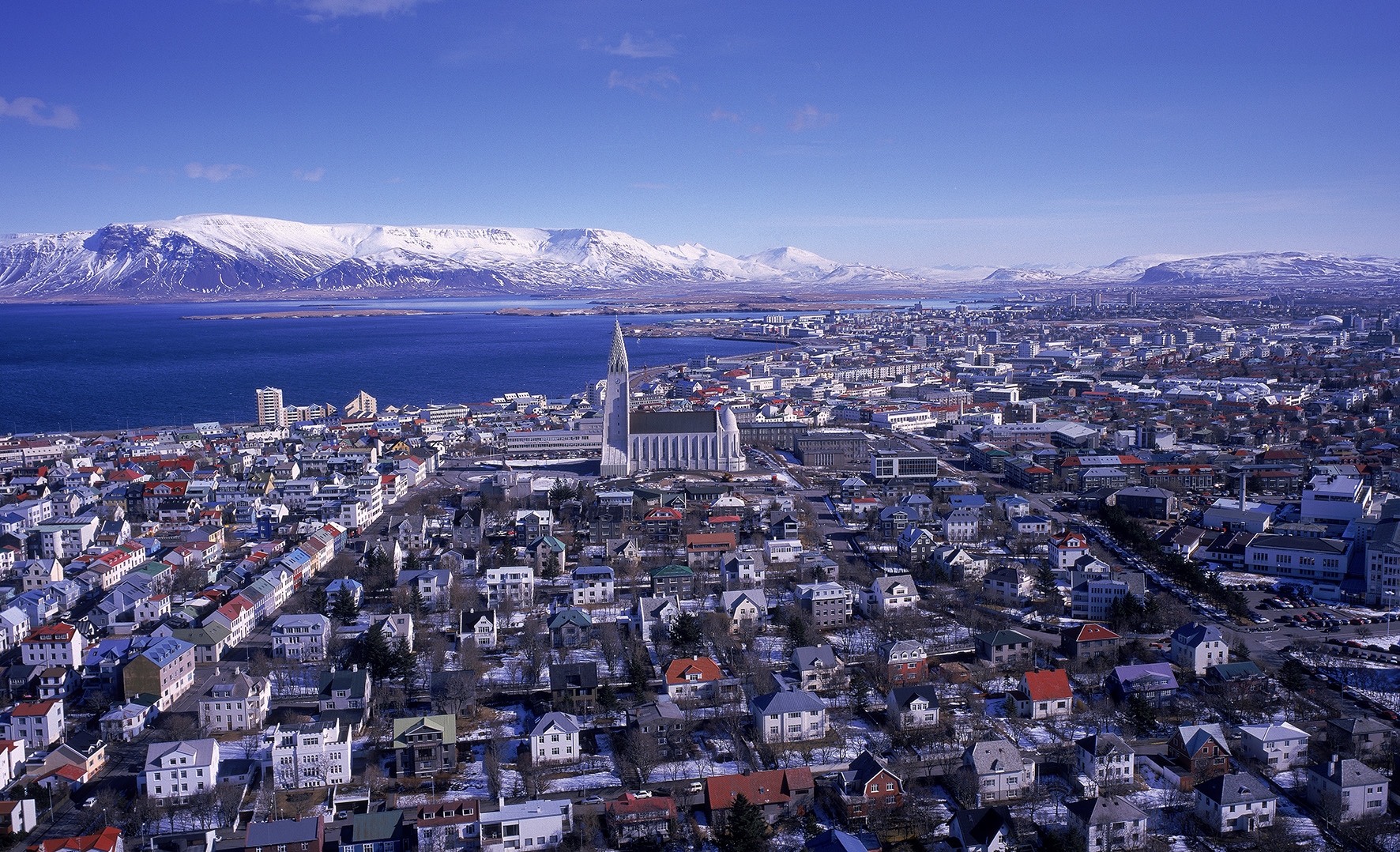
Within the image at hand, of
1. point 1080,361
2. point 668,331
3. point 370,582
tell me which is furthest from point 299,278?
point 370,582

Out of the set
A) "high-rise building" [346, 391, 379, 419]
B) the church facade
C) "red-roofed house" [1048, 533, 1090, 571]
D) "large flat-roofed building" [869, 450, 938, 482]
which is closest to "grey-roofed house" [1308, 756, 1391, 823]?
"red-roofed house" [1048, 533, 1090, 571]

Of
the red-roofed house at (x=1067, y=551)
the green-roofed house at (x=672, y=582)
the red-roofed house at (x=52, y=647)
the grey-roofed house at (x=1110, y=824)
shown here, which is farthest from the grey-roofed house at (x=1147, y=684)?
the red-roofed house at (x=52, y=647)

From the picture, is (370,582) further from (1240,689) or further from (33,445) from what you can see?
(33,445)

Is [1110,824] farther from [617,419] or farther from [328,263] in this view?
[328,263]

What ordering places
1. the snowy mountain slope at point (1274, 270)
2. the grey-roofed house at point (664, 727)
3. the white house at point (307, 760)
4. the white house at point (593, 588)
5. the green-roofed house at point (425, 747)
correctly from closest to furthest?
Result: the white house at point (307, 760), the green-roofed house at point (425, 747), the grey-roofed house at point (664, 727), the white house at point (593, 588), the snowy mountain slope at point (1274, 270)

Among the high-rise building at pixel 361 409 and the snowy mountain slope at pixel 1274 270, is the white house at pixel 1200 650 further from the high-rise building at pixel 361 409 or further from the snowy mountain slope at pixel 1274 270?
the snowy mountain slope at pixel 1274 270
